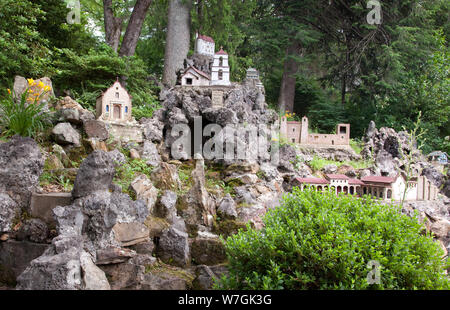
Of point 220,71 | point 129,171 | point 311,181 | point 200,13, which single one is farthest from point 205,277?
point 200,13

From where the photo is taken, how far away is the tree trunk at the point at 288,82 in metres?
18.2

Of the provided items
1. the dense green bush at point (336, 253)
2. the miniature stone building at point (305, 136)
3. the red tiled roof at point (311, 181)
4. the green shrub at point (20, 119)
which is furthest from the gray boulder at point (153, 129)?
the dense green bush at point (336, 253)

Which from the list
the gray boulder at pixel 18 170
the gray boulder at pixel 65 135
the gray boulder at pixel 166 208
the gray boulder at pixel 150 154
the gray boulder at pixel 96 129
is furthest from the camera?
the gray boulder at pixel 150 154

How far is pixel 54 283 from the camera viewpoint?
434cm

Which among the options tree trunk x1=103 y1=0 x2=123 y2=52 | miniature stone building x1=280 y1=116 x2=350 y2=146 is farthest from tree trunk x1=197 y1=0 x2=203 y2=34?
miniature stone building x1=280 y1=116 x2=350 y2=146

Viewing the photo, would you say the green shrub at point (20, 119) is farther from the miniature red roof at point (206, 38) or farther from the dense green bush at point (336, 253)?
the miniature red roof at point (206, 38)

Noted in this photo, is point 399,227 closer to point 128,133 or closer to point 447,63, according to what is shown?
point 128,133

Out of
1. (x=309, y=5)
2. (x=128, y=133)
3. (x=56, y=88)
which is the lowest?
(x=128, y=133)

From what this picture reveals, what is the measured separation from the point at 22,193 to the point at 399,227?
6.55 m

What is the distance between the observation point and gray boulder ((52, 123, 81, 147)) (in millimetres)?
7980

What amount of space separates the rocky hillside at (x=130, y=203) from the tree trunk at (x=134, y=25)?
3.34m

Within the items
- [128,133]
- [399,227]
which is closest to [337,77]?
[128,133]

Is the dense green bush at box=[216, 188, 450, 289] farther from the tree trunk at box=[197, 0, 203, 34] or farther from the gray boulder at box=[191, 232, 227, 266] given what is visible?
the tree trunk at box=[197, 0, 203, 34]

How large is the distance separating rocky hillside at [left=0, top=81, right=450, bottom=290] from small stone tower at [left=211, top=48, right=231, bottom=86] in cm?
91
